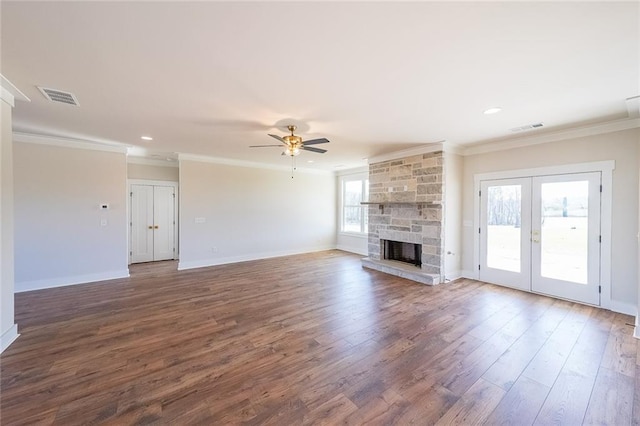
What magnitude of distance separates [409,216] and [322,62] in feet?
13.4

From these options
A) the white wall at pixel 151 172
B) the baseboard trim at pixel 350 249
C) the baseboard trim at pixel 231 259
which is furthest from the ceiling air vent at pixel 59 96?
the baseboard trim at pixel 350 249

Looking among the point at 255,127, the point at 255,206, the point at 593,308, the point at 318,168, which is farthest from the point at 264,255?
the point at 593,308

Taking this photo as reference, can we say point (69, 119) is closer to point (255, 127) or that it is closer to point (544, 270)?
point (255, 127)

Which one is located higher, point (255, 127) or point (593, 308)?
point (255, 127)

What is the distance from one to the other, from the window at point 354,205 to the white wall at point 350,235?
130mm

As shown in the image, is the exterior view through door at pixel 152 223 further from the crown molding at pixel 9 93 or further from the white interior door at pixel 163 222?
the crown molding at pixel 9 93

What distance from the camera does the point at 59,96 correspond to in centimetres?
278

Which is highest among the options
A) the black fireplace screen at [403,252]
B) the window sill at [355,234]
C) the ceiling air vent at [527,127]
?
the ceiling air vent at [527,127]

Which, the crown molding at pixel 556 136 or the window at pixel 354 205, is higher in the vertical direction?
the crown molding at pixel 556 136

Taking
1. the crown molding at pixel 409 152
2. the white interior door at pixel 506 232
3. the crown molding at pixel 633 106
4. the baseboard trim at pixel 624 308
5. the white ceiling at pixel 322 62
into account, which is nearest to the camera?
the white ceiling at pixel 322 62

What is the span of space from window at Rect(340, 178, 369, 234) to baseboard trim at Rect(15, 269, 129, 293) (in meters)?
6.04

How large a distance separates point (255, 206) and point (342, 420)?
5868mm

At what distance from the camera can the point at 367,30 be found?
171 centimetres

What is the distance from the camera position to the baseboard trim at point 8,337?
2.55m
